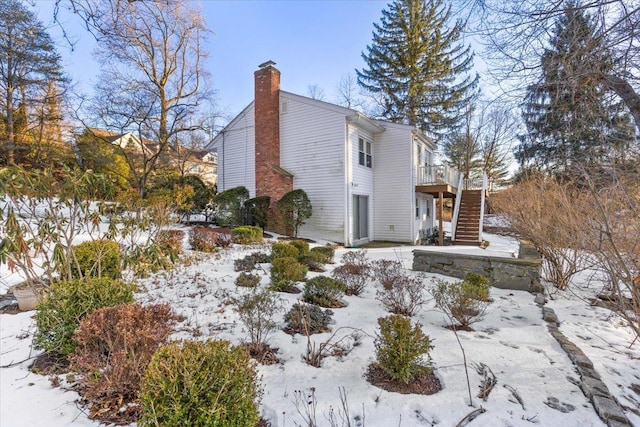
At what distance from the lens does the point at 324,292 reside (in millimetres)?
4520

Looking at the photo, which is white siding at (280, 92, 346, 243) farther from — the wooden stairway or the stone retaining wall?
the wooden stairway

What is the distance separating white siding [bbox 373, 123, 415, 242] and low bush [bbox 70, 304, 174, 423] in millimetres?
11635

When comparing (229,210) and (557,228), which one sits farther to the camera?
(229,210)

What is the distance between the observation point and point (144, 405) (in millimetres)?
1670

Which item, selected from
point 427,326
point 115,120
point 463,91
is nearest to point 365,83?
point 463,91

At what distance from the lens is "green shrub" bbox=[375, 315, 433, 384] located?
8.26 feet

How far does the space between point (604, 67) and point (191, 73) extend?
58.9ft

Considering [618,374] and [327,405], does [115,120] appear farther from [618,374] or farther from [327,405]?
[618,374]

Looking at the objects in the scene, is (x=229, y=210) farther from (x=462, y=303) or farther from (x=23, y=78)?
(x=23, y=78)

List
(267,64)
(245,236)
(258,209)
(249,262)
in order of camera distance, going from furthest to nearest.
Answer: (267,64) → (258,209) → (245,236) → (249,262)

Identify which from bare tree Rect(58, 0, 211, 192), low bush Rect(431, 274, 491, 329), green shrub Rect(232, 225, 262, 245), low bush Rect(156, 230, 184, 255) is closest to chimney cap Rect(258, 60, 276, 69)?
bare tree Rect(58, 0, 211, 192)

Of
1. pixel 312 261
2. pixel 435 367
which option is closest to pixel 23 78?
pixel 312 261

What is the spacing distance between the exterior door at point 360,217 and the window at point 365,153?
5.01 feet

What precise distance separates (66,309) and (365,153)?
11.8 metres
